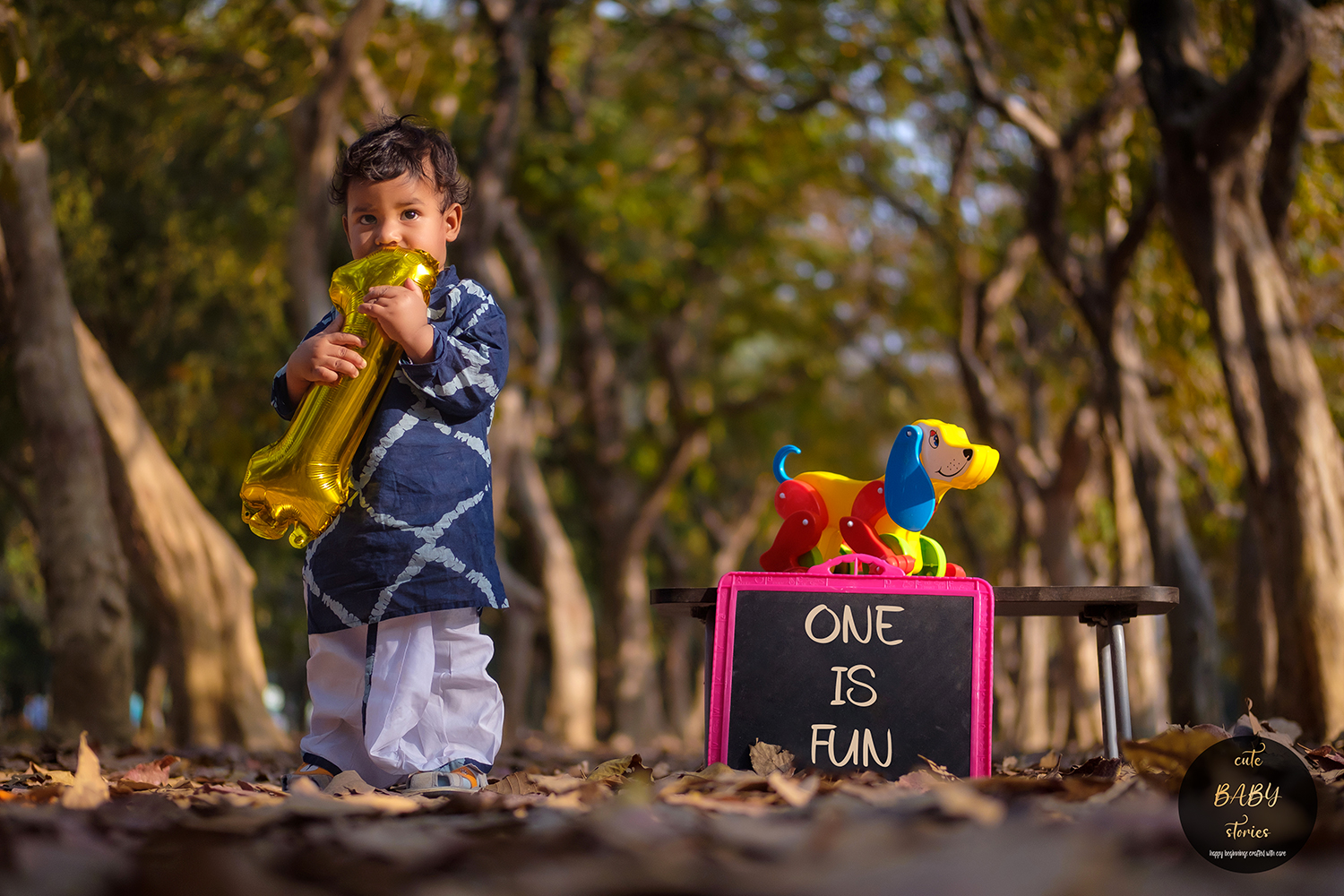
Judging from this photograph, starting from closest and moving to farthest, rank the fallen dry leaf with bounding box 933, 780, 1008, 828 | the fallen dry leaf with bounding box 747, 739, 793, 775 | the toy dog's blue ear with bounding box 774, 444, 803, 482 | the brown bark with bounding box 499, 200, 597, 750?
the fallen dry leaf with bounding box 933, 780, 1008, 828 → the fallen dry leaf with bounding box 747, 739, 793, 775 → the toy dog's blue ear with bounding box 774, 444, 803, 482 → the brown bark with bounding box 499, 200, 597, 750

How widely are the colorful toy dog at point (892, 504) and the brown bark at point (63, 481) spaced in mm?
3363

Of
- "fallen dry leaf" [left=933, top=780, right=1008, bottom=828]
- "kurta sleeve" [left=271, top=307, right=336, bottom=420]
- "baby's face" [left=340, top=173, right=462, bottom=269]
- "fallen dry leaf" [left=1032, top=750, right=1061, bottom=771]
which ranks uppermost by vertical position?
"baby's face" [left=340, top=173, right=462, bottom=269]

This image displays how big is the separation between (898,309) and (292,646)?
34.4 feet

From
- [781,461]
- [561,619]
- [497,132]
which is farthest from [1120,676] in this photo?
[561,619]

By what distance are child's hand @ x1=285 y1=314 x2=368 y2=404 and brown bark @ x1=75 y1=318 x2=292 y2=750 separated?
3.30m

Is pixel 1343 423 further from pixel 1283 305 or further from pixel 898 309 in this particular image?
pixel 898 309

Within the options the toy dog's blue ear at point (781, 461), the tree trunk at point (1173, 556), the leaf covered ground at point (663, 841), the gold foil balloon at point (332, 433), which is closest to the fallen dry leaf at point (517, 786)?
the leaf covered ground at point (663, 841)

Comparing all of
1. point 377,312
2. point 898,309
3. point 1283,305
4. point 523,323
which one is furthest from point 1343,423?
point 377,312

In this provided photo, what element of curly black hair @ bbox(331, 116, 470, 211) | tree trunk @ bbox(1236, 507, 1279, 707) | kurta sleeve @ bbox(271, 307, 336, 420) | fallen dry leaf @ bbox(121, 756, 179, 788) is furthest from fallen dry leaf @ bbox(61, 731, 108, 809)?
tree trunk @ bbox(1236, 507, 1279, 707)

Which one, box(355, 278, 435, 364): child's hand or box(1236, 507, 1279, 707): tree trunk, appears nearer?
box(355, 278, 435, 364): child's hand

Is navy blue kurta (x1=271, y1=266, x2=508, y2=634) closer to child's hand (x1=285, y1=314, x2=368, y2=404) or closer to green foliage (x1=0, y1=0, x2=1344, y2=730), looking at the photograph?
child's hand (x1=285, y1=314, x2=368, y2=404)

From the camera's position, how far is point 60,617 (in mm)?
4828

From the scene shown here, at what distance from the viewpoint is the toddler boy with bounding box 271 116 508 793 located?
261 centimetres

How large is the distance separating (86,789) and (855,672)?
5.25 ft
